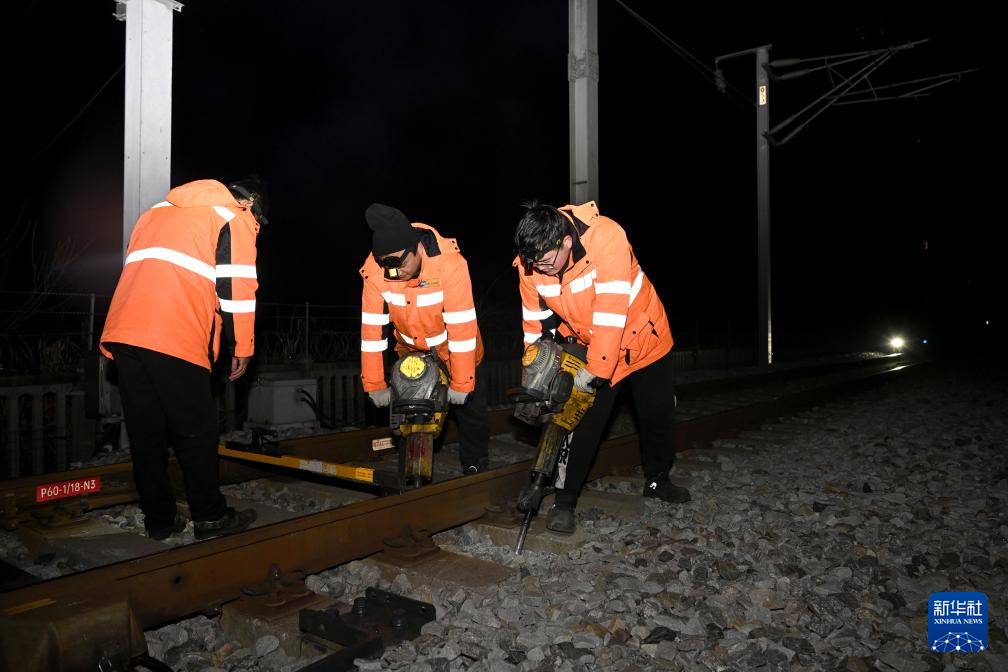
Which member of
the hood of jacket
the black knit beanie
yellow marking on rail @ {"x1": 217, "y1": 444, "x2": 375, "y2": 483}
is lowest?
yellow marking on rail @ {"x1": 217, "y1": 444, "x2": 375, "y2": 483}

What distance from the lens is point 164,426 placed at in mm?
3871

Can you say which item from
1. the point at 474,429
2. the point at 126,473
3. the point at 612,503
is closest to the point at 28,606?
the point at 126,473

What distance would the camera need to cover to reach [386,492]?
14.1 feet

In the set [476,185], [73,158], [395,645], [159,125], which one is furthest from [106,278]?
[476,185]

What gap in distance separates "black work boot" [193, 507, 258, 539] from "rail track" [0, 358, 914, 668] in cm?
55

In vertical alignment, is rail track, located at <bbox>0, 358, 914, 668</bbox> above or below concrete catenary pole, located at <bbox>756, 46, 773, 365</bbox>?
below

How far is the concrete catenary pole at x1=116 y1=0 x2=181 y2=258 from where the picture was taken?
6.27 meters

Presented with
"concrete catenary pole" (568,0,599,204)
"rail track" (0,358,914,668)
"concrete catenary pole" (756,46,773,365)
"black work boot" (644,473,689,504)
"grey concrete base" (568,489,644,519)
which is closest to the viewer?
"rail track" (0,358,914,668)

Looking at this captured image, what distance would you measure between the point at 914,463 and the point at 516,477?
383cm

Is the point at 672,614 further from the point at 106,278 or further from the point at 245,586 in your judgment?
the point at 106,278

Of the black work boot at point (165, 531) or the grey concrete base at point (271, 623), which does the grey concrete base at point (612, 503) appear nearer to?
the grey concrete base at point (271, 623)

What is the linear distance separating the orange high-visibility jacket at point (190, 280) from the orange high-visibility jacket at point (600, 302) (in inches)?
62.3

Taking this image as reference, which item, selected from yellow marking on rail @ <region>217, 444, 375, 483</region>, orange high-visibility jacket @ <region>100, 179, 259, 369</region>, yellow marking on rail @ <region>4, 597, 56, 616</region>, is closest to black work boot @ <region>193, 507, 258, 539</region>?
yellow marking on rail @ <region>217, 444, 375, 483</region>

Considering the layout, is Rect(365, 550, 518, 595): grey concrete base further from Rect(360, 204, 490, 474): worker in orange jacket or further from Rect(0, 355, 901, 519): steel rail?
A: Rect(0, 355, 901, 519): steel rail
